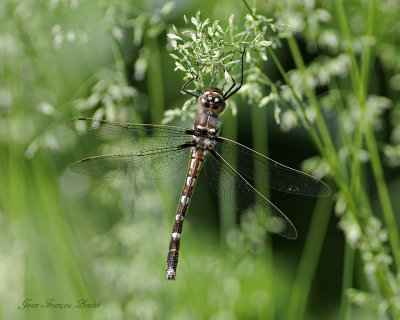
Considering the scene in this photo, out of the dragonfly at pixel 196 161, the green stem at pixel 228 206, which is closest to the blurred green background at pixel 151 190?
the green stem at pixel 228 206

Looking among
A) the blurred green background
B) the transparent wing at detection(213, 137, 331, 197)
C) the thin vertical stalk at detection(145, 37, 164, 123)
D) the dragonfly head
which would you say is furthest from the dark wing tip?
the thin vertical stalk at detection(145, 37, 164, 123)

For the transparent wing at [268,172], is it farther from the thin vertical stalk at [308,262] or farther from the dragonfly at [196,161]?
the thin vertical stalk at [308,262]

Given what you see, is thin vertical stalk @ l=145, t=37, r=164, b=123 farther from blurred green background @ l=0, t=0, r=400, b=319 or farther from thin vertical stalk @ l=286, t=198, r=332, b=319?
thin vertical stalk @ l=286, t=198, r=332, b=319

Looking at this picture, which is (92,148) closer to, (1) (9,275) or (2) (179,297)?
(1) (9,275)

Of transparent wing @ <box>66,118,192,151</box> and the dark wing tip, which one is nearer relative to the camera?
the dark wing tip
